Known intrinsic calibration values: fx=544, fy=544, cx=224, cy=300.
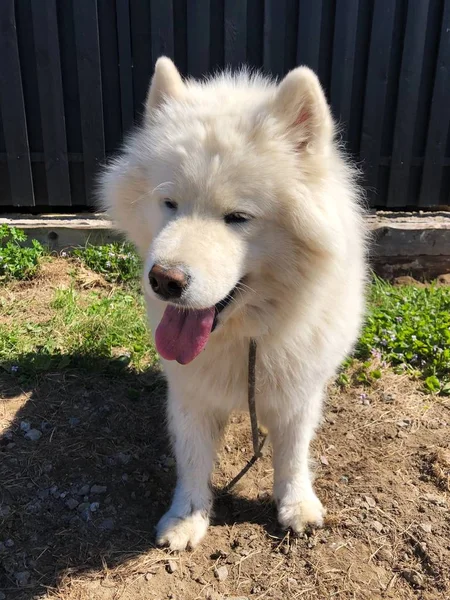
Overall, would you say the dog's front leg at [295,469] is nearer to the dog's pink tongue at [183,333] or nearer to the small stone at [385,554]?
the small stone at [385,554]

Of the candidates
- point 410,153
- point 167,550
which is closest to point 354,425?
point 167,550

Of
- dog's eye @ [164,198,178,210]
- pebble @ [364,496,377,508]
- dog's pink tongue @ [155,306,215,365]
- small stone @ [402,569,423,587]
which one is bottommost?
small stone @ [402,569,423,587]

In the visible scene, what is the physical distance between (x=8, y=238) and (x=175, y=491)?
116 inches

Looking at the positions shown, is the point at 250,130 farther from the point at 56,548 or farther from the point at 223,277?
the point at 56,548

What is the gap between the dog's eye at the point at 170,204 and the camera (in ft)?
6.61

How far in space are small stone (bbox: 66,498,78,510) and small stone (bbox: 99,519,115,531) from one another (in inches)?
6.7

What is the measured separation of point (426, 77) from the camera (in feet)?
16.3

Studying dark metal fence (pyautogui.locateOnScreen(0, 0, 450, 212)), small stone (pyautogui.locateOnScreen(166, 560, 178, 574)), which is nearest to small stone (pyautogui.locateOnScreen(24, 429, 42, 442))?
small stone (pyautogui.locateOnScreen(166, 560, 178, 574))

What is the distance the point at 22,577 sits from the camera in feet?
7.28

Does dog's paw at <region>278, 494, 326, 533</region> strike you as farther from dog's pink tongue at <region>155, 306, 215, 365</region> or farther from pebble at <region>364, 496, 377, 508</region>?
dog's pink tongue at <region>155, 306, 215, 365</region>

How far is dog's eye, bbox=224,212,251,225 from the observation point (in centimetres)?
196

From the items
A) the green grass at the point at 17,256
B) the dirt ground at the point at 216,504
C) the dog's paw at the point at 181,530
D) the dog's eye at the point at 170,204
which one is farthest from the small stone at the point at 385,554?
the green grass at the point at 17,256


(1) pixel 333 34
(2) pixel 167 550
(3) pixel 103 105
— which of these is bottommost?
(2) pixel 167 550

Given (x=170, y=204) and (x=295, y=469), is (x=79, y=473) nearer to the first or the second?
(x=295, y=469)
